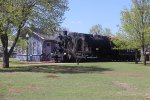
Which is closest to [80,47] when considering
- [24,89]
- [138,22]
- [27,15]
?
[138,22]

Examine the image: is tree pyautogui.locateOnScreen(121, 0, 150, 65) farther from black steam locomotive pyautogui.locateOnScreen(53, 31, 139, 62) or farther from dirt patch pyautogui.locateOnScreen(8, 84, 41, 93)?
dirt patch pyautogui.locateOnScreen(8, 84, 41, 93)

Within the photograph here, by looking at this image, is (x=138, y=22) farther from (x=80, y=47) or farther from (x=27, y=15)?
(x=27, y=15)

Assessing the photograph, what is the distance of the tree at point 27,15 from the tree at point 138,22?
13516 millimetres

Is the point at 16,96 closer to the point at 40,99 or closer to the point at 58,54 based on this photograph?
the point at 40,99

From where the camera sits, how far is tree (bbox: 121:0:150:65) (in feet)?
160

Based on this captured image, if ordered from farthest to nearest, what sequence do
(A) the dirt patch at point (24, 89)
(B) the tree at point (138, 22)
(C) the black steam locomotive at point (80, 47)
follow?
(C) the black steam locomotive at point (80, 47), (B) the tree at point (138, 22), (A) the dirt patch at point (24, 89)

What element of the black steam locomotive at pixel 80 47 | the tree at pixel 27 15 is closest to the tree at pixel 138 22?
the black steam locomotive at pixel 80 47

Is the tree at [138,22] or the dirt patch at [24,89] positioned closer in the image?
the dirt patch at [24,89]

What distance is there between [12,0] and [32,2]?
6.68ft

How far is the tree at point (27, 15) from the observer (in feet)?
108

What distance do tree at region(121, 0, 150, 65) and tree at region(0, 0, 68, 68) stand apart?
13.5 m

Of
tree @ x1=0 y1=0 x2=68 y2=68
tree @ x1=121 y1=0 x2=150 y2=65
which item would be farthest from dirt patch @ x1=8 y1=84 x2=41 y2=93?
tree @ x1=121 y1=0 x2=150 y2=65

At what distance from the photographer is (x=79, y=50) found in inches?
2149

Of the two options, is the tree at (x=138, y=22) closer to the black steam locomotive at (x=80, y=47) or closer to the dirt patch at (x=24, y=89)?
the black steam locomotive at (x=80, y=47)
